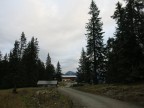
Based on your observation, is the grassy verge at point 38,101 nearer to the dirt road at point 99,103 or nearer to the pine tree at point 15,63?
the dirt road at point 99,103

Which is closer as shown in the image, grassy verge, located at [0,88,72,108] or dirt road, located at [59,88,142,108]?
dirt road, located at [59,88,142,108]

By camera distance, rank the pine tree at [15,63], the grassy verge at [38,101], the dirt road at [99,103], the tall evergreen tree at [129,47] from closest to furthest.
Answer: the dirt road at [99,103] < the grassy verge at [38,101] < the tall evergreen tree at [129,47] < the pine tree at [15,63]

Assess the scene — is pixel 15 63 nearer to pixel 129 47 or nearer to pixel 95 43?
pixel 95 43

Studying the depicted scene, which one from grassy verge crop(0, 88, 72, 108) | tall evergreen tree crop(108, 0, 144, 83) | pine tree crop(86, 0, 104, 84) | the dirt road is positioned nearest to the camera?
the dirt road

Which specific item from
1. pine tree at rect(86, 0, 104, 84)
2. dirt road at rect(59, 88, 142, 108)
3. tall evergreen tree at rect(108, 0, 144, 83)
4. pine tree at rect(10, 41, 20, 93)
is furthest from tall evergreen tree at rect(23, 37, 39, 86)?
dirt road at rect(59, 88, 142, 108)

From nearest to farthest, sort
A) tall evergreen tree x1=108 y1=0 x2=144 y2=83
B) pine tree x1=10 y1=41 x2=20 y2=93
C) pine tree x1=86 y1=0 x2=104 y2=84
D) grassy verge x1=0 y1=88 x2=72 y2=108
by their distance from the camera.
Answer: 1. grassy verge x1=0 y1=88 x2=72 y2=108
2. tall evergreen tree x1=108 y1=0 x2=144 y2=83
3. pine tree x1=86 y1=0 x2=104 y2=84
4. pine tree x1=10 y1=41 x2=20 y2=93

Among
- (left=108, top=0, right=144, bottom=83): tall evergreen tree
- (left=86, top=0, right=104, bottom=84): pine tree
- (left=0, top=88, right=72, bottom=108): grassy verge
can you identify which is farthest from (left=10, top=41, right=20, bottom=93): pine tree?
(left=0, top=88, right=72, bottom=108): grassy verge

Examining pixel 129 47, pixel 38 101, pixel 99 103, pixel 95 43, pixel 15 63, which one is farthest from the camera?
pixel 15 63

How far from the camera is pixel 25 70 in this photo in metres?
95.4

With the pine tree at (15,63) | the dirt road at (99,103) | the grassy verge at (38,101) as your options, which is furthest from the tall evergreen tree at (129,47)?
the pine tree at (15,63)

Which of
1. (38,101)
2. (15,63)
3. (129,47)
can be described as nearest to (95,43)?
(129,47)

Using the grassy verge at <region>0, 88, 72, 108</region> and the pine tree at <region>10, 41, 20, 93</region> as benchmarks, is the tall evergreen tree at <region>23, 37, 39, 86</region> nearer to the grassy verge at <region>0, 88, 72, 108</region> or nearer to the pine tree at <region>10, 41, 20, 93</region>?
the pine tree at <region>10, 41, 20, 93</region>

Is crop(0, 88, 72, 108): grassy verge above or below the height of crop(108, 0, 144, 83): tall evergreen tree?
below

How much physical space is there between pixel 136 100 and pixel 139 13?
23722mm
